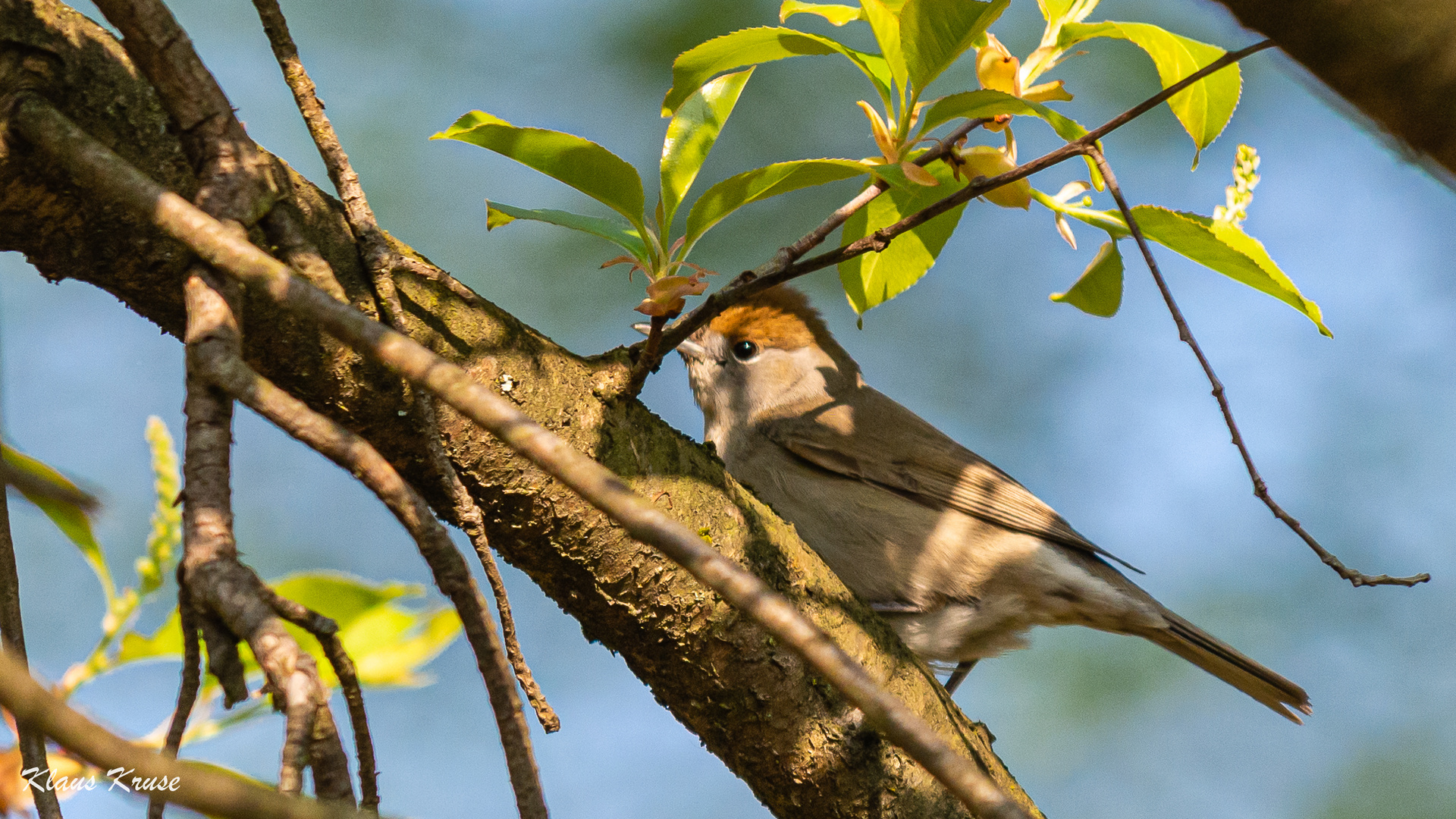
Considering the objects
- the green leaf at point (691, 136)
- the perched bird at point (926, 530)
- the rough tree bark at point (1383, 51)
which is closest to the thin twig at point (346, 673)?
the rough tree bark at point (1383, 51)

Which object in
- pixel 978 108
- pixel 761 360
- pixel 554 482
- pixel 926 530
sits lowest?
pixel 554 482

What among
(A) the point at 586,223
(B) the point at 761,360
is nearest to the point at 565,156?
(A) the point at 586,223

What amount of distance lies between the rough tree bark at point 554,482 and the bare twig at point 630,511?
573mm

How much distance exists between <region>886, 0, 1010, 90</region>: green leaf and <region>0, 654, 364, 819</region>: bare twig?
1454mm

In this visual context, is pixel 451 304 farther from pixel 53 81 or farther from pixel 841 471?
pixel 841 471

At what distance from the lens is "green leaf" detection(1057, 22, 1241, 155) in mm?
1972

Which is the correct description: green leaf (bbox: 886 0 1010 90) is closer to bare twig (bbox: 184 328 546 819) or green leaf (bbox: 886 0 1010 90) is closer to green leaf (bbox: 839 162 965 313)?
green leaf (bbox: 839 162 965 313)

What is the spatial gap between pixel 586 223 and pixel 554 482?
0.48 m

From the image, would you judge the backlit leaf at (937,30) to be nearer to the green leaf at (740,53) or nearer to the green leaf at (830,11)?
the green leaf at (740,53)

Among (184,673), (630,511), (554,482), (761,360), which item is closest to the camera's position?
(630,511)

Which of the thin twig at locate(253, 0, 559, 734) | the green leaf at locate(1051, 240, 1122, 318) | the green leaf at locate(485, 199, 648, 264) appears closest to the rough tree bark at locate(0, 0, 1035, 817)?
the thin twig at locate(253, 0, 559, 734)

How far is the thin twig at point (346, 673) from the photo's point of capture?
1.02 metres

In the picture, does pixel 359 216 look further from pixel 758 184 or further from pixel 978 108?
pixel 978 108

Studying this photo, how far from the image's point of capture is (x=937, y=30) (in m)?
1.75
